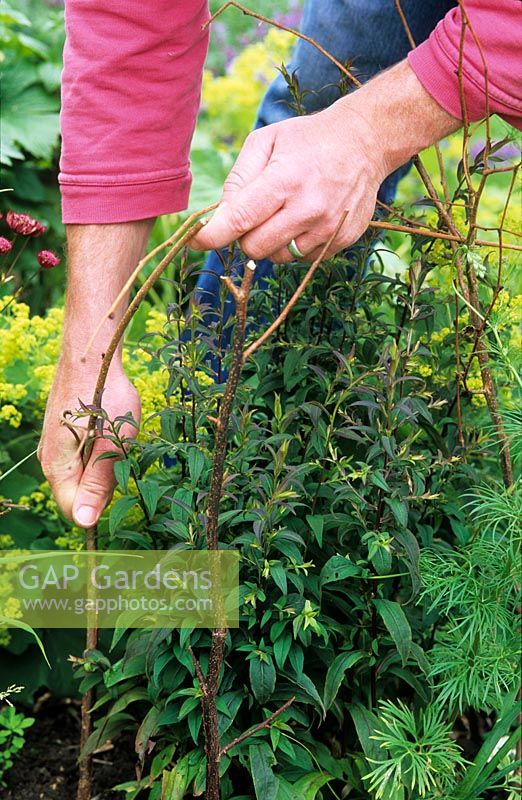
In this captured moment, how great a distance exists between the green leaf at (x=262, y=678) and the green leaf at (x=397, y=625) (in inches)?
6.8

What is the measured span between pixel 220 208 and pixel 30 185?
1.87m

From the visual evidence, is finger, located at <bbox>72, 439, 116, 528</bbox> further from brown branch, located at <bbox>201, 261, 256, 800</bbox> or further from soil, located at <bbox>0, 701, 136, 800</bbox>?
soil, located at <bbox>0, 701, 136, 800</bbox>

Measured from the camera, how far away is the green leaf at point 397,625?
1.26 meters

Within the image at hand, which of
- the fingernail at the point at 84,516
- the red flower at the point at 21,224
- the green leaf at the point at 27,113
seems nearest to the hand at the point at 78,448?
the fingernail at the point at 84,516

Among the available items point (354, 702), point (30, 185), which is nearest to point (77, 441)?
point (354, 702)

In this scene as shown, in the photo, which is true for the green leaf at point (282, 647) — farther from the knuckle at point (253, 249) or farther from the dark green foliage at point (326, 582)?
the knuckle at point (253, 249)

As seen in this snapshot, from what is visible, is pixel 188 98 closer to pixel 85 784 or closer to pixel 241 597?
pixel 241 597

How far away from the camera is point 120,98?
1.53 metres

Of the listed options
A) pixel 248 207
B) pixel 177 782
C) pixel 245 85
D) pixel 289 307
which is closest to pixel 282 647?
pixel 177 782

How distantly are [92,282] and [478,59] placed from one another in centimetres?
69

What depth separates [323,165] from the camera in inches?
48.7

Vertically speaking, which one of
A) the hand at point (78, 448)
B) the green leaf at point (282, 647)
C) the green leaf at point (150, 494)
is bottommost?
the green leaf at point (282, 647)

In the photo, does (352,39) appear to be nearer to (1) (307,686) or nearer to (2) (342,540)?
(2) (342,540)

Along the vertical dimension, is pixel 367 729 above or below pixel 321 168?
below
